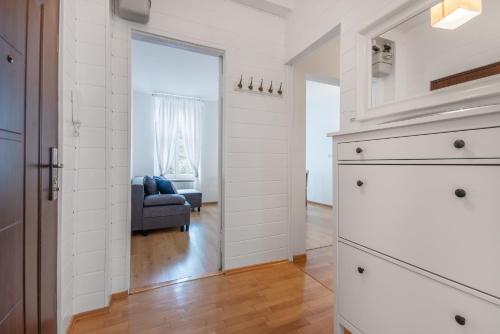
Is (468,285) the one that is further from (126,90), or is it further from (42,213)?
(126,90)

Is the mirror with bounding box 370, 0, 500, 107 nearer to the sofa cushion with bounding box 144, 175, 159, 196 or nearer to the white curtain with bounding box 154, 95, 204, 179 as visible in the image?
the sofa cushion with bounding box 144, 175, 159, 196

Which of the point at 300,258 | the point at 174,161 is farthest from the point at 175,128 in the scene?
the point at 300,258

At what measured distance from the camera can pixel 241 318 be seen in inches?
61.8

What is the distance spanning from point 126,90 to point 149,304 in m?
Answer: 1.66

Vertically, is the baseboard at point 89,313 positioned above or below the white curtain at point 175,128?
below

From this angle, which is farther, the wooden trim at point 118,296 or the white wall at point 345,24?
the wooden trim at point 118,296

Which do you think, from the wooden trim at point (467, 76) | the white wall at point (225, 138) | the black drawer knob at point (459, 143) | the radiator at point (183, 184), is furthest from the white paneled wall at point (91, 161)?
the radiator at point (183, 184)

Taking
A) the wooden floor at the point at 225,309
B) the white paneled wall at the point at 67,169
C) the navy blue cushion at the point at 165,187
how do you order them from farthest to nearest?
the navy blue cushion at the point at 165,187 → the wooden floor at the point at 225,309 → the white paneled wall at the point at 67,169

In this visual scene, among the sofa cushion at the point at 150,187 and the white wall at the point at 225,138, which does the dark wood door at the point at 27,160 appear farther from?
the sofa cushion at the point at 150,187

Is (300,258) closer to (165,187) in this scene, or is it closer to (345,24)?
(345,24)

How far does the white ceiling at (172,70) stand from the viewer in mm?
3232

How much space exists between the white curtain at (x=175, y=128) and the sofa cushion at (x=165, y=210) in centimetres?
221

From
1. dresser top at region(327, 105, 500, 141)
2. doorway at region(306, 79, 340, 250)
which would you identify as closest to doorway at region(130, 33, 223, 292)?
dresser top at region(327, 105, 500, 141)

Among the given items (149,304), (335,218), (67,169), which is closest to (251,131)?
(335,218)
